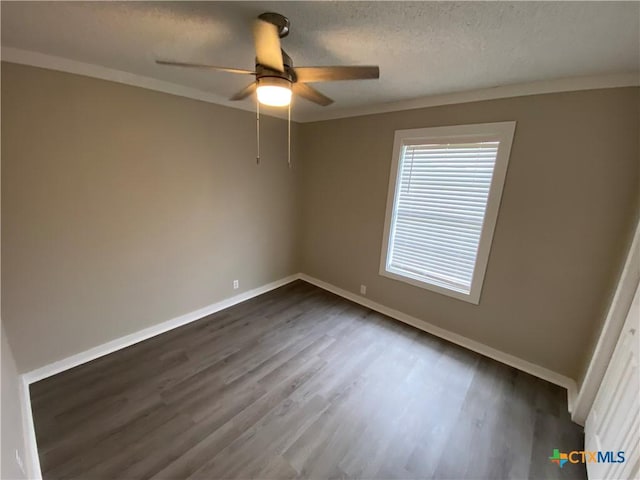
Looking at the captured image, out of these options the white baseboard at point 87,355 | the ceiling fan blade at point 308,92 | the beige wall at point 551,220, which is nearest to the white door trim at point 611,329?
the beige wall at point 551,220

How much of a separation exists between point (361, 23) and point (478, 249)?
2.11m

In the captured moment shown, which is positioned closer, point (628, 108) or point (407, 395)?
point (628, 108)

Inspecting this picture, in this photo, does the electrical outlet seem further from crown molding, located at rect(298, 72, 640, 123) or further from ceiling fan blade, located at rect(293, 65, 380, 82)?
crown molding, located at rect(298, 72, 640, 123)

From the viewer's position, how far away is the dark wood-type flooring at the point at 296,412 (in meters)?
1.60

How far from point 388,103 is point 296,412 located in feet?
9.78

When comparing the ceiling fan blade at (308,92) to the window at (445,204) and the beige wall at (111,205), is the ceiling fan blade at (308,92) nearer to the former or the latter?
the window at (445,204)

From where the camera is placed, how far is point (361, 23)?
1.37m

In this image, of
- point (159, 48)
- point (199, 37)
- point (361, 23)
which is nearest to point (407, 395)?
point (361, 23)

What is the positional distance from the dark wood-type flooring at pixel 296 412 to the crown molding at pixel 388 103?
7.53 feet

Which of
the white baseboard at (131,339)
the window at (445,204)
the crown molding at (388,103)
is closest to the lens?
the crown molding at (388,103)

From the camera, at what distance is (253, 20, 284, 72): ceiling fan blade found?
1149mm

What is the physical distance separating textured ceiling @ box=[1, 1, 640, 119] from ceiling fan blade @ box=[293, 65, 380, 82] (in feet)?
0.69

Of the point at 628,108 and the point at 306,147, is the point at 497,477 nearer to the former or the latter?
the point at 628,108

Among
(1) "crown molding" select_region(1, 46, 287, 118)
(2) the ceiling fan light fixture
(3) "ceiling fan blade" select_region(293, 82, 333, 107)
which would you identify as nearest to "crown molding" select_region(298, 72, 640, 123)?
(3) "ceiling fan blade" select_region(293, 82, 333, 107)
